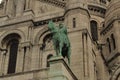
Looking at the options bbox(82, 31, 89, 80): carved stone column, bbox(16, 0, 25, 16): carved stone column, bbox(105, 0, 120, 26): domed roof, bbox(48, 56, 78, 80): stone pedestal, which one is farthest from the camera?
bbox(105, 0, 120, 26): domed roof

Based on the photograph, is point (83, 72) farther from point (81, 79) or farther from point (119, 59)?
point (119, 59)

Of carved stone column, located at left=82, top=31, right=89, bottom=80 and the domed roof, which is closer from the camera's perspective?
carved stone column, located at left=82, top=31, right=89, bottom=80

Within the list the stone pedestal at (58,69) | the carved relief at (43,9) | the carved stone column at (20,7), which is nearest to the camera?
the stone pedestal at (58,69)

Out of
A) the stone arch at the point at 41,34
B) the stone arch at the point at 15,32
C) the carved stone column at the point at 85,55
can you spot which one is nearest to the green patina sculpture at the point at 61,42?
the carved stone column at the point at 85,55

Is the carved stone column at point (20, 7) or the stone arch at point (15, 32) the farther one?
the carved stone column at point (20, 7)

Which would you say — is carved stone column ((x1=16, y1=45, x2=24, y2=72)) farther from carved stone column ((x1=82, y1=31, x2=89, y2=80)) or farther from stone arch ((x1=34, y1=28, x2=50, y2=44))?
carved stone column ((x1=82, y1=31, x2=89, y2=80))

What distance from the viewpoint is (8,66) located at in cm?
3048

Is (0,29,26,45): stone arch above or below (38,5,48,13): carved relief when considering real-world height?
below

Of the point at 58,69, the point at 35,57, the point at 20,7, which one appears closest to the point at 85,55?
the point at 35,57

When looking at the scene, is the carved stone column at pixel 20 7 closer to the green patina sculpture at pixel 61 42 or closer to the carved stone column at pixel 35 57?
the carved stone column at pixel 35 57

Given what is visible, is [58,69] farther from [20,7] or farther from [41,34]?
[20,7]

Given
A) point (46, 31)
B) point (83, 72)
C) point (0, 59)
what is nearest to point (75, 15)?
point (46, 31)

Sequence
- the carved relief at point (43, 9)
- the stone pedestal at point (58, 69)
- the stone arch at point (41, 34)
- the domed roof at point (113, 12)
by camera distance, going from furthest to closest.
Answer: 1. the domed roof at point (113, 12)
2. the carved relief at point (43, 9)
3. the stone arch at point (41, 34)
4. the stone pedestal at point (58, 69)

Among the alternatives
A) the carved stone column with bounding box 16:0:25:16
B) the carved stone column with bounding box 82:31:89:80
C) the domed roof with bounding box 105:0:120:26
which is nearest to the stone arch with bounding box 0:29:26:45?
the carved stone column with bounding box 16:0:25:16
